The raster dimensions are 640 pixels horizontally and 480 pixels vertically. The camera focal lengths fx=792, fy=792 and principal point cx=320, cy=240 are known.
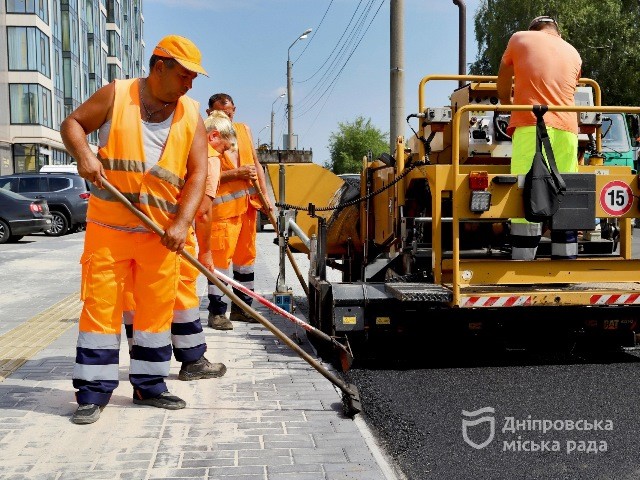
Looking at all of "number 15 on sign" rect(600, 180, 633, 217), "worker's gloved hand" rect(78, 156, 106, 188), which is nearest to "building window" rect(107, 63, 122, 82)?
"number 15 on sign" rect(600, 180, 633, 217)

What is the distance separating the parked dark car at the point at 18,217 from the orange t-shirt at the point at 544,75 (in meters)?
16.2

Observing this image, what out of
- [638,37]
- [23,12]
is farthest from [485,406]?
[23,12]

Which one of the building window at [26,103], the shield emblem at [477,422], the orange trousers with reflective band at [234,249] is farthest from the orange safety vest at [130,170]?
the building window at [26,103]

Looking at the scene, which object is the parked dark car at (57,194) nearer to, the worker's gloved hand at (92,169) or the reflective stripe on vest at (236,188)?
the reflective stripe on vest at (236,188)

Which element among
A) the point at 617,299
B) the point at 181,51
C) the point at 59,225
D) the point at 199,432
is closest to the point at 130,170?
the point at 181,51

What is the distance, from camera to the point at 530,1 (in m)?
Result: 36.2

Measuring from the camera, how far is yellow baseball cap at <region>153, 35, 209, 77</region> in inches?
165

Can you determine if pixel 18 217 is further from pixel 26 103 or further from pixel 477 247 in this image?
pixel 26 103

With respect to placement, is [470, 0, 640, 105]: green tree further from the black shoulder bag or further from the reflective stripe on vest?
the black shoulder bag

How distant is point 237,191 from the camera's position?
6992mm

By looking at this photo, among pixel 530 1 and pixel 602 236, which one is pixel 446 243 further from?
pixel 530 1

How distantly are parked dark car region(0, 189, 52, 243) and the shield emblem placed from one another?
56.1 feet

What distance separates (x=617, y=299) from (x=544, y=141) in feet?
3.88

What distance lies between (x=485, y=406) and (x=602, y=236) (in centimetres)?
276
